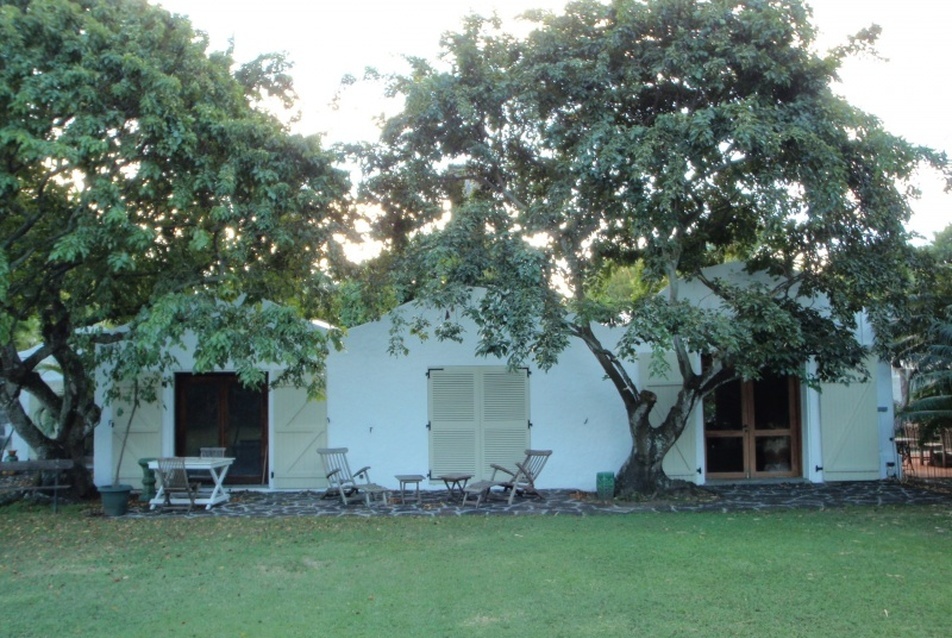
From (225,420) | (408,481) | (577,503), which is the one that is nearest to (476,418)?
(408,481)

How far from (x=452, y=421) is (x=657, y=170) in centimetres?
534

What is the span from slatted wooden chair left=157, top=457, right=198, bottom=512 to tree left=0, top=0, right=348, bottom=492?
54.8 inches

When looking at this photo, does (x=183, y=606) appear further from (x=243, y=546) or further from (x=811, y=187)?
(x=811, y=187)

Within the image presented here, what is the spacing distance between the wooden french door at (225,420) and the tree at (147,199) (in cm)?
192

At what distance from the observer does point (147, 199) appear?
11.1 meters

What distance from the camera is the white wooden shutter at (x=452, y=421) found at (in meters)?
13.8

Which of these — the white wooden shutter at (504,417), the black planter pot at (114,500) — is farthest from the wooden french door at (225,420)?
the white wooden shutter at (504,417)

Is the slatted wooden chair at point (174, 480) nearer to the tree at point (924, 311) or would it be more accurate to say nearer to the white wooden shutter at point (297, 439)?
the white wooden shutter at point (297, 439)

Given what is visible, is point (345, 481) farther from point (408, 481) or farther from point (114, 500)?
point (114, 500)

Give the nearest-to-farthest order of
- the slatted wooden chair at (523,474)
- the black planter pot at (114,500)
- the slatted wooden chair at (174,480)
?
the black planter pot at (114,500)
the slatted wooden chair at (174,480)
the slatted wooden chair at (523,474)

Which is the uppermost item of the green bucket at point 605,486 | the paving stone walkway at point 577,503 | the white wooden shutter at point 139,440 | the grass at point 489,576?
the white wooden shutter at point 139,440

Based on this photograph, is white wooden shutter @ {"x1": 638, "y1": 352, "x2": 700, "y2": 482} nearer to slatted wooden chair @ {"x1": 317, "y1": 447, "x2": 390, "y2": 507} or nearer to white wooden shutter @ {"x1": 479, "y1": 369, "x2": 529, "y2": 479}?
white wooden shutter @ {"x1": 479, "y1": 369, "x2": 529, "y2": 479}

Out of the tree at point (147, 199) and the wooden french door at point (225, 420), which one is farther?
the wooden french door at point (225, 420)

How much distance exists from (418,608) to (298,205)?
6.07 m
